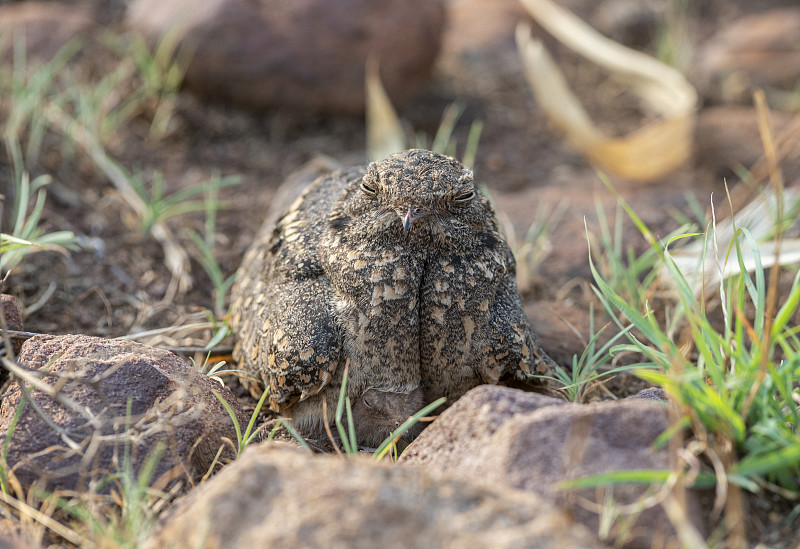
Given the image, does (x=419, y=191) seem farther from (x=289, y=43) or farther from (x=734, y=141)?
(x=734, y=141)

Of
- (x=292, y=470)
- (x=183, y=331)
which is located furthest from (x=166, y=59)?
(x=292, y=470)

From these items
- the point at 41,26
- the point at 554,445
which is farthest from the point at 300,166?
the point at 554,445

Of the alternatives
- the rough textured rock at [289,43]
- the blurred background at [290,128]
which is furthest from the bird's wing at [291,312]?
the rough textured rock at [289,43]

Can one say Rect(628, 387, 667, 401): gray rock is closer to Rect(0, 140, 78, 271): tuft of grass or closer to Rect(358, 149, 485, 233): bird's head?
Rect(358, 149, 485, 233): bird's head

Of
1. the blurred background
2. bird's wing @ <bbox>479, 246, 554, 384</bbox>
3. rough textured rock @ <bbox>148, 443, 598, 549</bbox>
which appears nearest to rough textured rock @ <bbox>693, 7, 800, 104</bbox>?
the blurred background

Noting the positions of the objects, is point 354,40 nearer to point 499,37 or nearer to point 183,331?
point 499,37
